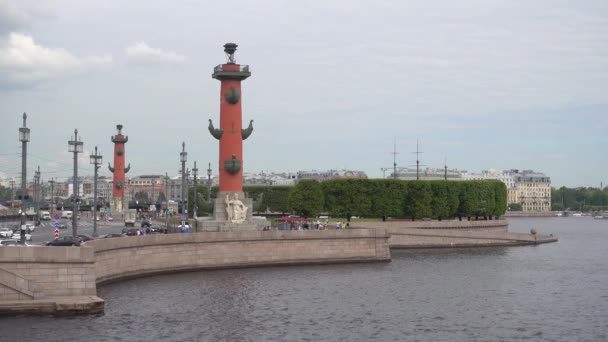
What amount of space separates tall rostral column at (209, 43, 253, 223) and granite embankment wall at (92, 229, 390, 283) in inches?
178

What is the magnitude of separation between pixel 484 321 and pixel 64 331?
1462 cm

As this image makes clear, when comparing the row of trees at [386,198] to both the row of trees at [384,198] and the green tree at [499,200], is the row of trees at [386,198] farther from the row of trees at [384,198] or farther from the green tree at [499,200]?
the green tree at [499,200]

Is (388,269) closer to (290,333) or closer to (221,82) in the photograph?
(221,82)

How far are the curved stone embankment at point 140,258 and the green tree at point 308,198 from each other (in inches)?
901

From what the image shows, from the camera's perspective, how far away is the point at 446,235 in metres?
68.5

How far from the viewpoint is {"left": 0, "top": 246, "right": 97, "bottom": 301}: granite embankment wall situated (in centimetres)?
2856

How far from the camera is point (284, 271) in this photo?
4556cm

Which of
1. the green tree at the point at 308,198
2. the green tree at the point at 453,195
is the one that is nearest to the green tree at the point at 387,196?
the green tree at the point at 308,198

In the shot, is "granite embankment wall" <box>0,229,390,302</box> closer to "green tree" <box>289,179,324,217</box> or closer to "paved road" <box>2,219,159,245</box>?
"paved road" <box>2,219,159,245</box>

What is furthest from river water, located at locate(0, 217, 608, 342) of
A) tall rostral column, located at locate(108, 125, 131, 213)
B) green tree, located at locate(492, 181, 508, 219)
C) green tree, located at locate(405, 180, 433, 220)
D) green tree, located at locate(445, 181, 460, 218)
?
tall rostral column, located at locate(108, 125, 131, 213)

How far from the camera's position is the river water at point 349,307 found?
27.6m

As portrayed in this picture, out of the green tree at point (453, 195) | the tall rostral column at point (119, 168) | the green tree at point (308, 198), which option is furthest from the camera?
the tall rostral column at point (119, 168)

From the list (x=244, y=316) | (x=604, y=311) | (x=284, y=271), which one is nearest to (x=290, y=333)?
(x=244, y=316)

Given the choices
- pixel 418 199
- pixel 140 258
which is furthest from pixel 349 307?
pixel 418 199
